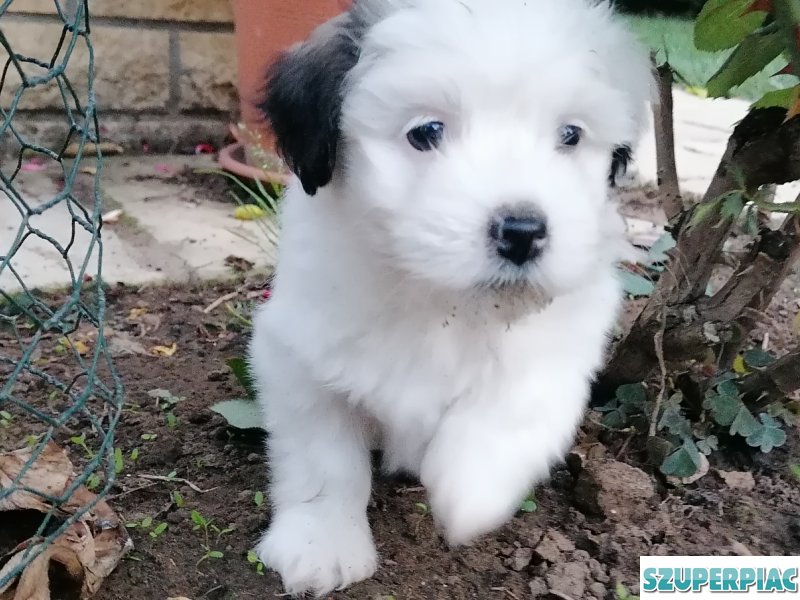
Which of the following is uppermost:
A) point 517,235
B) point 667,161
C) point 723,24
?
point 723,24

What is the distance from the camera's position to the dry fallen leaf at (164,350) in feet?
8.88

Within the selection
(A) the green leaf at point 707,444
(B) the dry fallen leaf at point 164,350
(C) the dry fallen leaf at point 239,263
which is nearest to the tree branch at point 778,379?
(A) the green leaf at point 707,444

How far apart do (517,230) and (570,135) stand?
338 mm

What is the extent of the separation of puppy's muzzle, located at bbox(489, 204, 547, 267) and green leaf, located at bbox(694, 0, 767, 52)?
21.6 inches

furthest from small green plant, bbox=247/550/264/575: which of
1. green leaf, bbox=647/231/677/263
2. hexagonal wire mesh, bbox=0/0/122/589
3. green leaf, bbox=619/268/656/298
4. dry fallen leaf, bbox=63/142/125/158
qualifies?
dry fallen leaf, bbox=63/142/125/158

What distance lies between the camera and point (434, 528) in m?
1.94

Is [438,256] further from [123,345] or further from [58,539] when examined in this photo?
[123,345]

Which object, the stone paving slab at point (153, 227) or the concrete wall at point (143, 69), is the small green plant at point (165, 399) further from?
the concrete wall at point (143, 69)

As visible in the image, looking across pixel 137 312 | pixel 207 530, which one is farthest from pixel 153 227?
pixel 207 530

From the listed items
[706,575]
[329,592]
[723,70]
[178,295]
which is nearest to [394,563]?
[329,592]

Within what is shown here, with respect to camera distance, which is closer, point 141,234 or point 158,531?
point 158,531

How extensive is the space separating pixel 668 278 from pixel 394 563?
101cm

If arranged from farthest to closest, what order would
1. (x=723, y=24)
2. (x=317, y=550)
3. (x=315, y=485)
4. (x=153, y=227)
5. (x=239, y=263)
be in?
(x=153, y=227) < (x=239, y=263) < (x=315, y=485) < (x=317, y=550) < (x=723, y=24)

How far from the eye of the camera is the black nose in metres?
1.40
